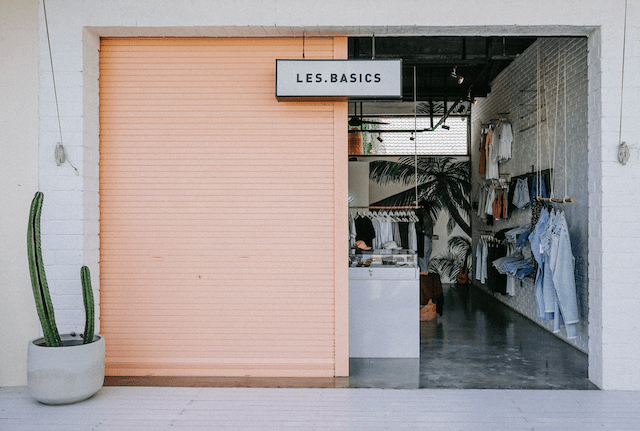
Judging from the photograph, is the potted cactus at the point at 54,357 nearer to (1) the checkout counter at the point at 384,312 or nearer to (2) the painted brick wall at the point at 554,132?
(1) the checkout counter at the point at 384,312

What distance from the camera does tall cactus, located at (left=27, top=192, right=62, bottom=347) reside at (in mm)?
3748

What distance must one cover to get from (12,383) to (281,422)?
Result: 8.14ft

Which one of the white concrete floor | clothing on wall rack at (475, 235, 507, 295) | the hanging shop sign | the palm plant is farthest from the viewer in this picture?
the palm plant

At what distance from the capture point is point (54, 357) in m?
3.65

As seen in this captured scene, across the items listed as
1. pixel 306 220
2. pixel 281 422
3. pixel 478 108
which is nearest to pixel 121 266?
pixel 306 220

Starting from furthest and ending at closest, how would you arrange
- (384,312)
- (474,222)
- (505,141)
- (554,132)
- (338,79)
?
(474,222) → (505,141) → (554,132) → (384,312) → (338,79)

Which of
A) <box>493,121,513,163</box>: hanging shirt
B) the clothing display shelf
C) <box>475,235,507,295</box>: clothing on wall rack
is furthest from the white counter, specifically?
<box>493,121,513,163</box>: hanging shirt

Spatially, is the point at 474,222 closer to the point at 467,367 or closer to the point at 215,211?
the point at 467,367

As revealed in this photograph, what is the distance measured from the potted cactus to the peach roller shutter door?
0.67 metres

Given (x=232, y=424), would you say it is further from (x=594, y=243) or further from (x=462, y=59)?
(x=462, y=59)

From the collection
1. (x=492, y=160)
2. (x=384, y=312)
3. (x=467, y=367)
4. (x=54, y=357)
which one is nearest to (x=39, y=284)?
(x=54, y=357)

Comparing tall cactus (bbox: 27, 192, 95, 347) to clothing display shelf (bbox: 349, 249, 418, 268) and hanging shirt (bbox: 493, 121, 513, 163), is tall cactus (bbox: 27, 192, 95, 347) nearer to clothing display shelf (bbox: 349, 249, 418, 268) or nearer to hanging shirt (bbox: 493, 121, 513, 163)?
clothing display shelf (bbox: 349, 249, 418, 268)

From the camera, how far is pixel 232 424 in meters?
3.48

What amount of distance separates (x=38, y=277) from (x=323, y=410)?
7.76ft
